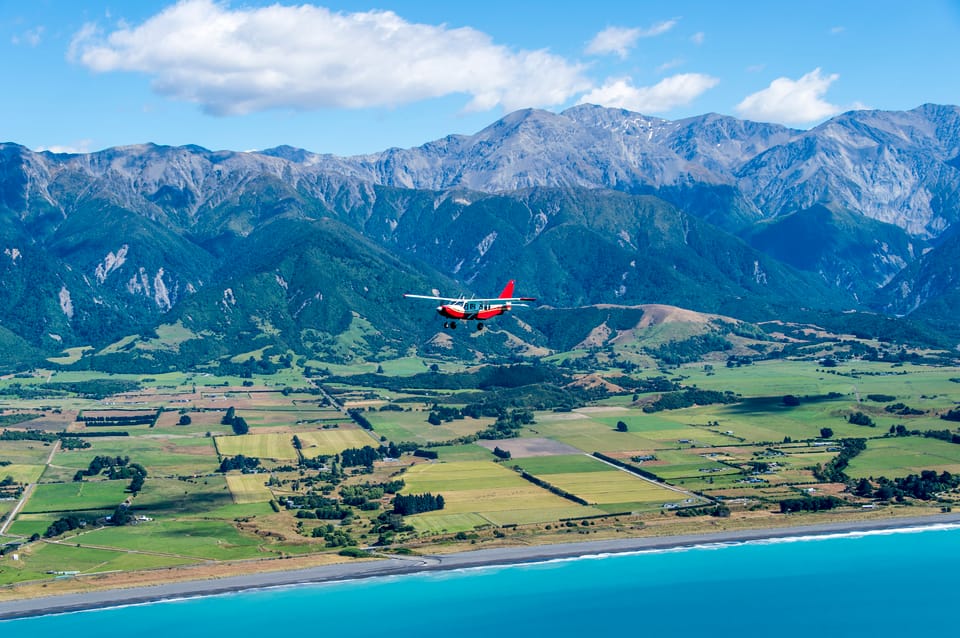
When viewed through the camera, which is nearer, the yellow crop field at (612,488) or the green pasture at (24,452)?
the yellow crop field at (612,488)

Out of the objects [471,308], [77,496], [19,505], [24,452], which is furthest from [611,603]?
[24,452]

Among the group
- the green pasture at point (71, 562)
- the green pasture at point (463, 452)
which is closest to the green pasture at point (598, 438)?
the green pasture at point (463, 452)

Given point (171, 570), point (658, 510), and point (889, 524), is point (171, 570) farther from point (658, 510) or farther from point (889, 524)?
point (889, 524)

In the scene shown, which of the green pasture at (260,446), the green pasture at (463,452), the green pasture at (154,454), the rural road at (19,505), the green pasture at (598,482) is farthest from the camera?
the green pasture at (260,446)

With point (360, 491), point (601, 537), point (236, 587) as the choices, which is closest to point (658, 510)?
point (601, 537)

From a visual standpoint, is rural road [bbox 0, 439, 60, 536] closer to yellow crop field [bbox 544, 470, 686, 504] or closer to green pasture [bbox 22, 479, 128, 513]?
green pasture [bbox 22, 479, 128, 513]

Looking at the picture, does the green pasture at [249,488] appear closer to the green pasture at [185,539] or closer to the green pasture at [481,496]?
the green pasture at [185,539]

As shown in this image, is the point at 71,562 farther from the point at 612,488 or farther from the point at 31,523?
the point at 612,488
